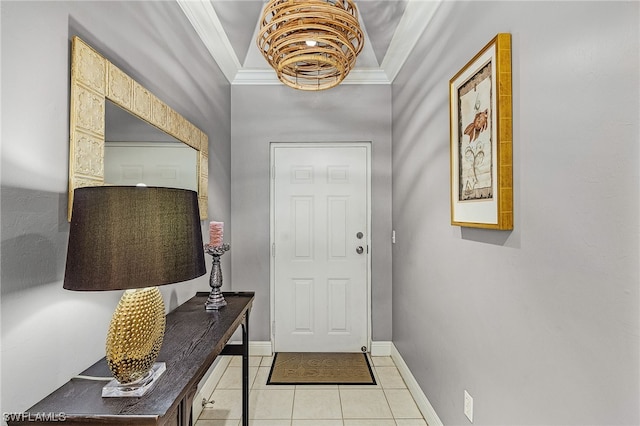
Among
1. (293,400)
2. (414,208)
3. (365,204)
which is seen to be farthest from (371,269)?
(293,400)

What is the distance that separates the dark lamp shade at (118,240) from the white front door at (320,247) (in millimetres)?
2417

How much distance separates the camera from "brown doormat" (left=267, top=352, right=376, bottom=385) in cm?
281

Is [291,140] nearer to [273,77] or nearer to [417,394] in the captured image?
[273,77]

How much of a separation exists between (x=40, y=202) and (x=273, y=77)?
2572mm

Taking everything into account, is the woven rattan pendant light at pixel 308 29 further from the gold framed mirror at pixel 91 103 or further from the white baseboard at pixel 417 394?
the white baseboard at pixel 417 394

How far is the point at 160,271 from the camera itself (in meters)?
0.92

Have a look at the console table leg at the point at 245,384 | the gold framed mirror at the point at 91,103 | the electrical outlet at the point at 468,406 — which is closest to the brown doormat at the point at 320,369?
the console table leg at the point at 245,384

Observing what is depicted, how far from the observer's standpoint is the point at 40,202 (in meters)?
1.04

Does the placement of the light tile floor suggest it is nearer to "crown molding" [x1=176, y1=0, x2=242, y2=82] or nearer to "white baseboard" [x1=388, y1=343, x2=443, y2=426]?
"white baseboard" [x1=388, y1=343, x2=443, y2=426]

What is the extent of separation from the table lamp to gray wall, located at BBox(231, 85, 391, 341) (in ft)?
7.51

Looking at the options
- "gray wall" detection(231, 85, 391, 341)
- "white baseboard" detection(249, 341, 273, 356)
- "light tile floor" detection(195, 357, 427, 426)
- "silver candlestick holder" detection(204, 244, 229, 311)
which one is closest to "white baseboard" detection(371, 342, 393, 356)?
"gray wall" detection(231, 85, 391, 341)

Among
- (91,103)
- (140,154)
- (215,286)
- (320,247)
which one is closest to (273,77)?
(320,247)

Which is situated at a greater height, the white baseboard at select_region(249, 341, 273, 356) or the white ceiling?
the white ceiling

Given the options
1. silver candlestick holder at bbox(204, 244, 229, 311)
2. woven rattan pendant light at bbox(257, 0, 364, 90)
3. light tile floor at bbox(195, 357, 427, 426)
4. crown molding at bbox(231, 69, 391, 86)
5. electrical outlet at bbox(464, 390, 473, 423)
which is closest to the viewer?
electrical outlet at bbox(464, 390, 473, 423)
